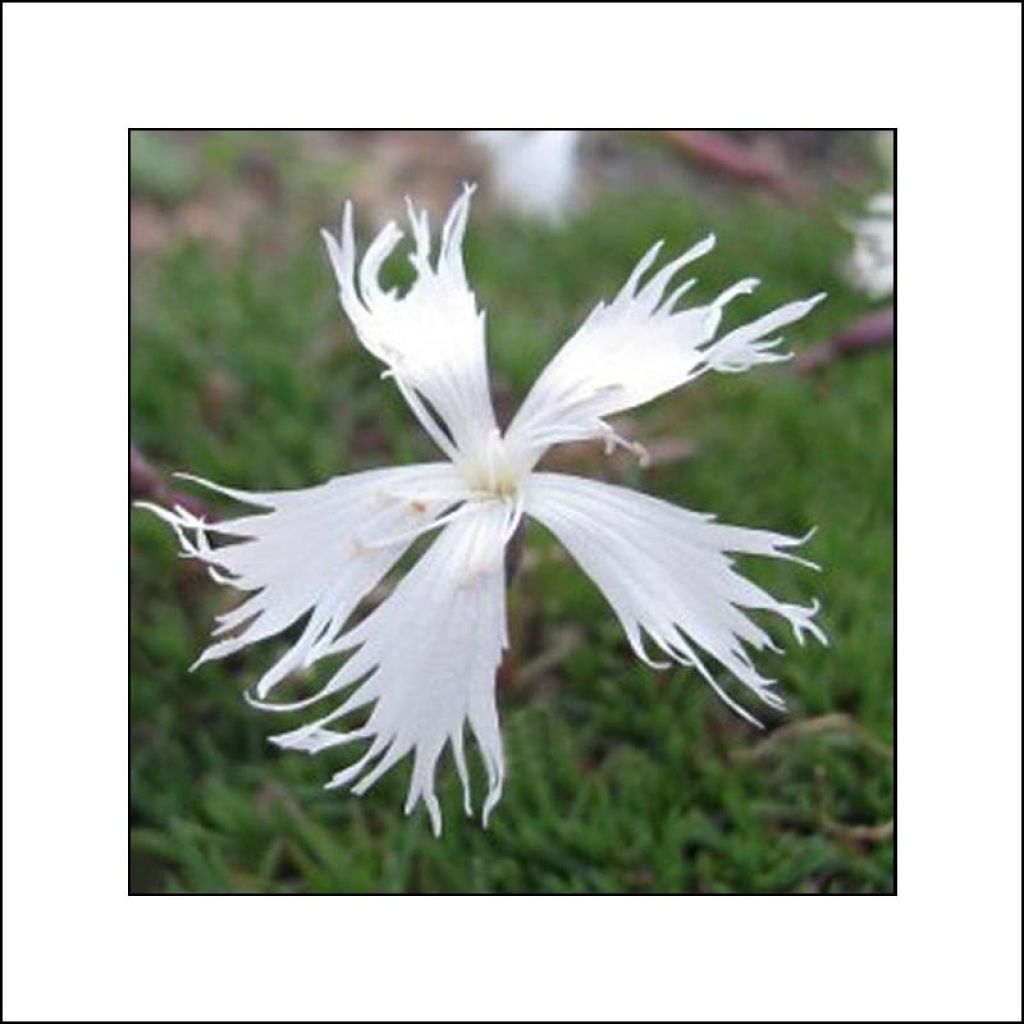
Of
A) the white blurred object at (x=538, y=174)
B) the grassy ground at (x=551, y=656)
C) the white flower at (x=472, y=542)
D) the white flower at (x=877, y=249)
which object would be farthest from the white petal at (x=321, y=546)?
the white blurred object at (x=538, y=174)

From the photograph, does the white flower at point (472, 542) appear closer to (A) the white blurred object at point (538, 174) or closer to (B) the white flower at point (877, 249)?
(B) the white flower at point (877, 249)

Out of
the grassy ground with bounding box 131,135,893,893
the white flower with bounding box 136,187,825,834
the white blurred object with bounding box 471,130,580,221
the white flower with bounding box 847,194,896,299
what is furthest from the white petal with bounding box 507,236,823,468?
the white blurred object with bounding box 471,130,580,221

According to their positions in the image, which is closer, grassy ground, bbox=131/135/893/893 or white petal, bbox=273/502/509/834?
white petal, bbox=273/502/509/834

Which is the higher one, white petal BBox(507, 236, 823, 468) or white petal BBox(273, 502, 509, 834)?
white petal BBox(507, 236, 823, 468)

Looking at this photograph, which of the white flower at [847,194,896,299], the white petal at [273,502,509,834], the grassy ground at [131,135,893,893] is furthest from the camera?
the white flower at [847,194,896,299]

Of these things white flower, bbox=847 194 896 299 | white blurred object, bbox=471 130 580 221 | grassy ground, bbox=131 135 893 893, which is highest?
white blurred object, bbox=471 130 580 221

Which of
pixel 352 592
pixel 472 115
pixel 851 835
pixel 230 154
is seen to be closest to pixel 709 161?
pixel 472 115

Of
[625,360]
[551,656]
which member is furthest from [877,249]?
[625,360]

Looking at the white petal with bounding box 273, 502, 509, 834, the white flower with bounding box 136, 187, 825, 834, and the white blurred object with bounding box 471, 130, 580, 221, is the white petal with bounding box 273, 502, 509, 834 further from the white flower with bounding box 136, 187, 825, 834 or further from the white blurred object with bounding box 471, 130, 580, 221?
the white blurred object with bounding box 471, 130, 580, 221
